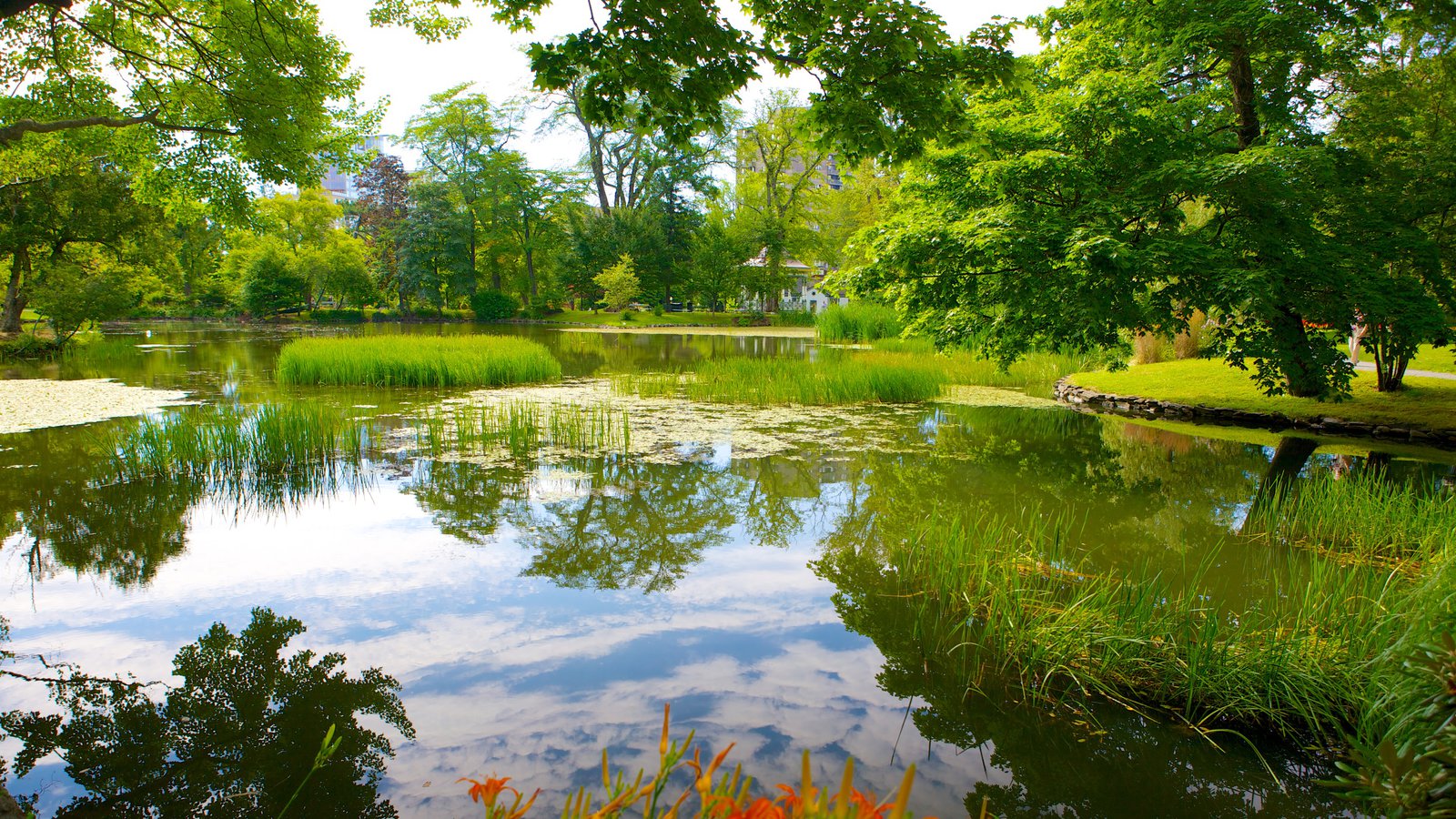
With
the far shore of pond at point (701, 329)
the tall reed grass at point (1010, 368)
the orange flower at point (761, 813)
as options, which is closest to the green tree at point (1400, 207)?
the tall reed grass at point (1010, 368)

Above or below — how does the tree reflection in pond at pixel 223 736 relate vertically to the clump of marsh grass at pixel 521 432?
below

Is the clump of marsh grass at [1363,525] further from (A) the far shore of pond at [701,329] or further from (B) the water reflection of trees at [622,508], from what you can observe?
(A) the far shore of pond at [701,329]

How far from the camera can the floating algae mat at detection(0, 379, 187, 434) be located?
28.7 feet

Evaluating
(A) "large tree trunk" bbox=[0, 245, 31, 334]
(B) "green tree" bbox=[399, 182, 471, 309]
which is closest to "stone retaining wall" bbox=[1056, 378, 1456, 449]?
(A) "large tree trunk" bbox=[0, 245, 31, 334]

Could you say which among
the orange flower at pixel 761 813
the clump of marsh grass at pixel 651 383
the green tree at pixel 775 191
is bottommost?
the clump of marsh grass at pixel 651 383

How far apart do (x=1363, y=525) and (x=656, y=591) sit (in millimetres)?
4578

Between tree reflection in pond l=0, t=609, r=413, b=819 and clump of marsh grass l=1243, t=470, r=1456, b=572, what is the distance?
5216 millimetres

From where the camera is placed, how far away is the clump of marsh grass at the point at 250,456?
6348 millimetres

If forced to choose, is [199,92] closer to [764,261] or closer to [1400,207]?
[1400,207]

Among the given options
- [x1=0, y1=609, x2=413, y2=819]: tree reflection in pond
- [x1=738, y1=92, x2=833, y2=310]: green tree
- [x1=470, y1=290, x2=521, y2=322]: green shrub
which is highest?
[x1=738, y1=92, x2=833, y2=310]: green tree

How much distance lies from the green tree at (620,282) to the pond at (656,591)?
28.6 metres

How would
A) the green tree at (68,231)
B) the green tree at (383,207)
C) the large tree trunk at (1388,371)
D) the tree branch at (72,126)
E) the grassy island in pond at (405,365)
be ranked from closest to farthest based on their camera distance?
the tree branch at (72,126)
the large tree trunk at (1388,371)
the grassy island in pond at (405,365)
the green tree at (68,231)
the green tree at (383,207)

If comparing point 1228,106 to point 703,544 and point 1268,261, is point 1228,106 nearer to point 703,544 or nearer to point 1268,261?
point 1268,261

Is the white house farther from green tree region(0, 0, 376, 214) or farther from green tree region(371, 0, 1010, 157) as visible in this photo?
green tree region(371, 0, 1010, 157)
